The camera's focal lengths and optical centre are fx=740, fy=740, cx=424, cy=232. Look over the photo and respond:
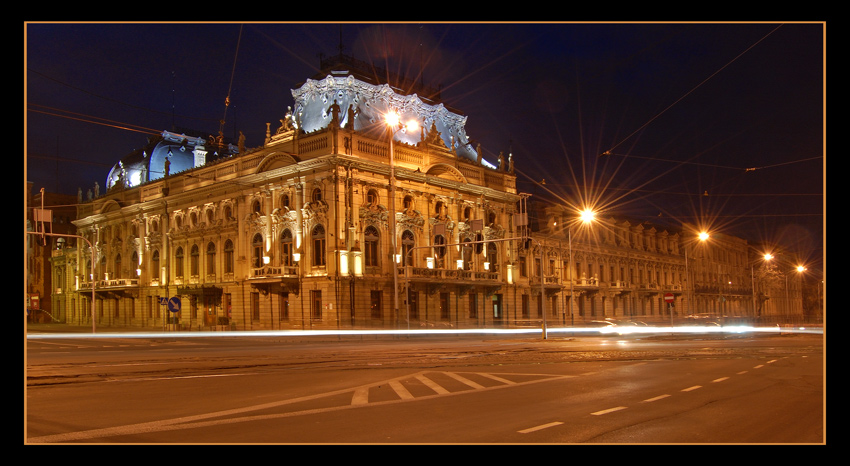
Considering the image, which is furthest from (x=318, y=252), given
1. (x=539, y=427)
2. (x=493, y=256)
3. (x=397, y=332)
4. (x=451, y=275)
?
(x=539, y=427)

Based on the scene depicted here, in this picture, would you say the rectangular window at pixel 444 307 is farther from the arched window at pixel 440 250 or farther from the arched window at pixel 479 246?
the arched window at pixel 479 246

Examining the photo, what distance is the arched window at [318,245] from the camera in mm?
46344

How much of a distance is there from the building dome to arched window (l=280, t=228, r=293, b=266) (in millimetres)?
17688

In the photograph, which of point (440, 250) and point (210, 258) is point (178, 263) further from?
point (440, 250)

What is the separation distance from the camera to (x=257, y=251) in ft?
167

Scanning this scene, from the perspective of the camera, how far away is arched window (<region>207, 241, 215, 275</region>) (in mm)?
54250

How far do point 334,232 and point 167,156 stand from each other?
86.2 feet

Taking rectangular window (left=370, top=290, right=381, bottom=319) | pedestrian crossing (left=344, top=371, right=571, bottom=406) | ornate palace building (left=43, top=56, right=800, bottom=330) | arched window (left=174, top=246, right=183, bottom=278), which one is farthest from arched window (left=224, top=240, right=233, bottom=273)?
pedestrian crossing (left=344, top=371, right=571, bottom=406)

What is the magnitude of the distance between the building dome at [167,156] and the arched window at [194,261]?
10.3 metres

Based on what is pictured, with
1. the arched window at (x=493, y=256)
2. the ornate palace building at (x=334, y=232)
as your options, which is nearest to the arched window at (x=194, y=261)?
the ornate palace building at (x=334, y=232)

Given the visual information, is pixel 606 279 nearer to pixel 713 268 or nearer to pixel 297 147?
pixel 713 268

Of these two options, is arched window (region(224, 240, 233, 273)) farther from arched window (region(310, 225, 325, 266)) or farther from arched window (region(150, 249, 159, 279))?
arched window (region(150, 249, 159, 279))

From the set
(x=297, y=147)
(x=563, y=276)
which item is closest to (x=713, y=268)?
(x=563, y=276)

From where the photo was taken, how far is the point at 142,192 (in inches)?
2436
